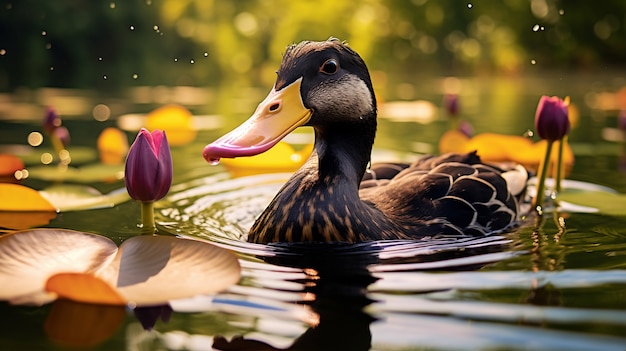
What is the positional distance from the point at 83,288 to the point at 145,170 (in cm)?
64

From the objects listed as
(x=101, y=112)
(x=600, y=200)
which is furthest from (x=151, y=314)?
(x=101, y=112)

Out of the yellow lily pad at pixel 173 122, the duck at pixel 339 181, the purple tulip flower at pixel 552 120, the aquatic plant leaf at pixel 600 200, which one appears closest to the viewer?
the duck at pixel 339 181

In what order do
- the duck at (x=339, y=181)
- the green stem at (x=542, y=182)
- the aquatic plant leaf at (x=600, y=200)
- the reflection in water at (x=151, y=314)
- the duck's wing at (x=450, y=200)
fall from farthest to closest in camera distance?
Answer: the aquatic plant leaf at (x=600, y=200) → the green stem at (x=542, y=182) → the duck's wing at (x=450, y=200) → the duck at (x=339, y=181) → the reflection in water at (x=151, y=314)

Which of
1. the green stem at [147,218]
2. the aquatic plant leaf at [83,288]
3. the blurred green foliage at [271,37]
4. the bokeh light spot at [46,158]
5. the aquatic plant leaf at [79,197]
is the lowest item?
the aquatic plant leaf at [83,288]

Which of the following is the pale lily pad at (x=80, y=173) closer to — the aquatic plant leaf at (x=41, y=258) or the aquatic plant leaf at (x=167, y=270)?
the aquatic plant leaf at (x=41, y=258)

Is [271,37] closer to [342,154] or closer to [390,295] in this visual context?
[342,154]

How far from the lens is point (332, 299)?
2.43 meters

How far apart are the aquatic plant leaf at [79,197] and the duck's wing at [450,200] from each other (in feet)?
4.31

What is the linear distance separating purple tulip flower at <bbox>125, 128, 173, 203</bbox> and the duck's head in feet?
0.82

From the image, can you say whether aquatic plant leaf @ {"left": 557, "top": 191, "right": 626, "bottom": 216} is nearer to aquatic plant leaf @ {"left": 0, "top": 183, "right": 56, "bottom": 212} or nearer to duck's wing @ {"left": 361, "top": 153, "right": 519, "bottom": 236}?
duck's wing @ {"left": 361, "top": 153, "right": 519, "bottom": 236}

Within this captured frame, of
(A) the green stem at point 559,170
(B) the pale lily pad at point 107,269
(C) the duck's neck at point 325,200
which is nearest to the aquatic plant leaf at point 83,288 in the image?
(B) the pale lily pad at point 107,269

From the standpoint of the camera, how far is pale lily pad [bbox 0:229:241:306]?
233cm

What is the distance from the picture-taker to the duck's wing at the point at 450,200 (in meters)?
3.45

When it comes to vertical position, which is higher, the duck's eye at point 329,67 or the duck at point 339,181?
the duck's eye at point 329,67
